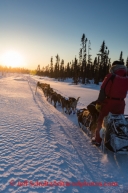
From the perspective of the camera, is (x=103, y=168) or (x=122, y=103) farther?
(x=122, y=103)

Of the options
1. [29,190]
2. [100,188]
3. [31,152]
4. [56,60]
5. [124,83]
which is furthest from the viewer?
[56,60]

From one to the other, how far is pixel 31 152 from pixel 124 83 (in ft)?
8.68

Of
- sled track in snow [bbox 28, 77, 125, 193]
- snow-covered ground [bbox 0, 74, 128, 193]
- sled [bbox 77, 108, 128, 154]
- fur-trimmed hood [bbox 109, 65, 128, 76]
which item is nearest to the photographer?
snow-covered ground [bbox 0, 74, 128, 193]

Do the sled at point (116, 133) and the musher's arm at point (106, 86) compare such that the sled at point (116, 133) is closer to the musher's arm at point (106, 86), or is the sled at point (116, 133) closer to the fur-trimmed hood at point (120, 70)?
the musher's arm at point (106, 86)

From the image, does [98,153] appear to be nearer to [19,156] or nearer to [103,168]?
[103,168]

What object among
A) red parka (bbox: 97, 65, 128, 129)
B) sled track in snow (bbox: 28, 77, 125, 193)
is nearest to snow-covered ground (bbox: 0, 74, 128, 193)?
sled track in snow (bbox: 28, 77, 125, 193)

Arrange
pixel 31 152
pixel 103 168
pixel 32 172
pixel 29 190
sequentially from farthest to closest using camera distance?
pixel 31 152 → pixel 103 168 → pixel 32 172 → pixel 29 190

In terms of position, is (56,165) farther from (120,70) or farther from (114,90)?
(120,70)

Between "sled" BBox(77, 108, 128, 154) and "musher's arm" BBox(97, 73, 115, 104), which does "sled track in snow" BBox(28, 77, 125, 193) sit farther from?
"musher's arm" BBox(97, 73, 115, 104)

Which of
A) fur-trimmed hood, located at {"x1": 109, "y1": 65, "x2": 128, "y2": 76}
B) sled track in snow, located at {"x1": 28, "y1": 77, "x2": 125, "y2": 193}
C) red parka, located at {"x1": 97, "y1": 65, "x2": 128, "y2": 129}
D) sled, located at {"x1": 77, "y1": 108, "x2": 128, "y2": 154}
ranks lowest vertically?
sled track in snow, located at {"x1": 28, "y1": 77, "x2": 125, "y2": 193}

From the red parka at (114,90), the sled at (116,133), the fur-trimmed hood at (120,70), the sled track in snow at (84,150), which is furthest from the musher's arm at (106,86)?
the sled track in snow at (84,150)

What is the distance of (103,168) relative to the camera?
3.16 meters

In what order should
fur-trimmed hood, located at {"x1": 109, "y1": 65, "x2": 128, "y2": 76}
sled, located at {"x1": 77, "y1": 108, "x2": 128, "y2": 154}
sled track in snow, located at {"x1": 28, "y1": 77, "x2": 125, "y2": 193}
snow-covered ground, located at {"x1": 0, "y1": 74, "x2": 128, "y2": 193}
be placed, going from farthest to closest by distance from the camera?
fur-trimmed hood, located at {"x1": 109, "y1": 65, "x2": 128, "y2": 76}
sled, located at {"x1": 77, "y1": 108, "x2": 128, "y2": 154}
sled track in snow, located at {"x1": 28, "y1": 77, "x2": 125, "y2": 193}
snow-covered ground, located at {"x1": 0, "y1": 74, "x2": 128, "y2": 193}

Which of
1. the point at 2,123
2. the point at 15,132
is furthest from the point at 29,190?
the point at 2,123
